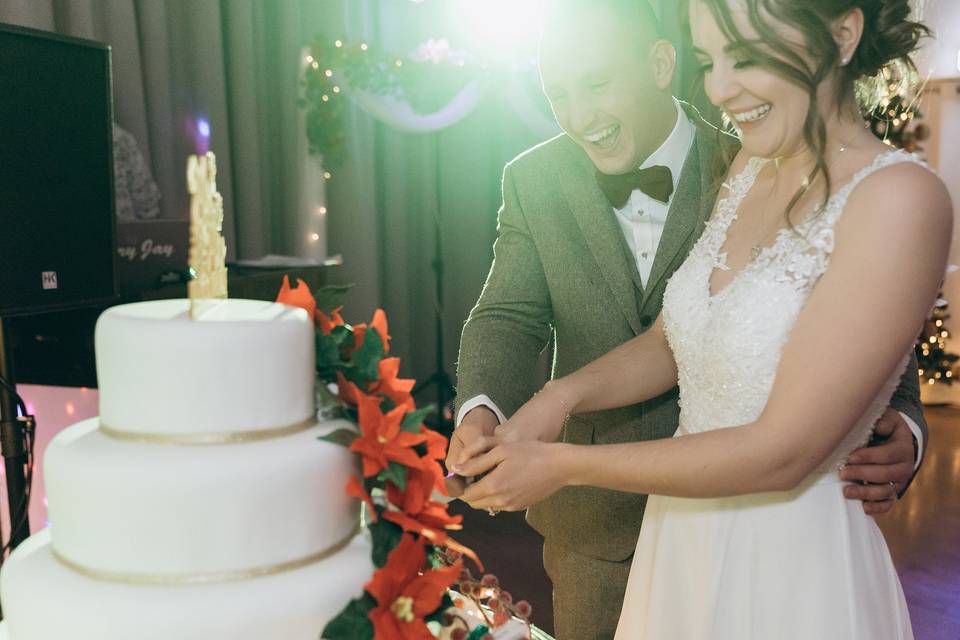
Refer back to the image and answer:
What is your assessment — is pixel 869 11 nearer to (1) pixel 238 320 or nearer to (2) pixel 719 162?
(2) pixel 719 162

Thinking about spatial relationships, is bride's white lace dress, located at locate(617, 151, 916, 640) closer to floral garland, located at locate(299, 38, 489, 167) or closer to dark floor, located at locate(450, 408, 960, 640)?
dark floor, located at locate(450, 408, 960, 640)

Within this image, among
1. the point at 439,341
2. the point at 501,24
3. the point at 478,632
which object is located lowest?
the point at 439,341

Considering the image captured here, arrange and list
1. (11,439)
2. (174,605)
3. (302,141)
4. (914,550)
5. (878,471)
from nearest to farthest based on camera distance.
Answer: (174,605) → (878,471) → (11,439) → (914,550) → (302,141)

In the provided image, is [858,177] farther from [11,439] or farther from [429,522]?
[11,439]

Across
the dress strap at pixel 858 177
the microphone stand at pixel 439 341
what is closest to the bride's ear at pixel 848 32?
the dress strap at pixel 858 177

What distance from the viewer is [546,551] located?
7.21 ft

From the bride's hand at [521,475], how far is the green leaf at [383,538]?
1.47 ft

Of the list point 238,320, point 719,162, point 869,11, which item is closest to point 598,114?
point 719,162

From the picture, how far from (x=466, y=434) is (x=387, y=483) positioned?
0.62 m

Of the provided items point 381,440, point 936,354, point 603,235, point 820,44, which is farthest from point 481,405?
point 936,354

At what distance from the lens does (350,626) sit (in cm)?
99

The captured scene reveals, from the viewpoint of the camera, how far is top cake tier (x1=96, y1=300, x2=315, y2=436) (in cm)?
98

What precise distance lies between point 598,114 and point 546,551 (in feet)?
3.40

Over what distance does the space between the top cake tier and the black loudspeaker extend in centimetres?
99
